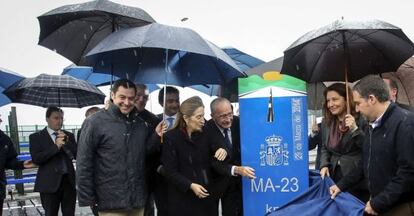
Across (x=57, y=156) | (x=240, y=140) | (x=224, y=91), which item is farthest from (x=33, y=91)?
(x=240, y=140)

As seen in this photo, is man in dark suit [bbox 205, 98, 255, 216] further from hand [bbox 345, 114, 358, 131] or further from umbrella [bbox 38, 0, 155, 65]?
umbrella [bbox 38, 0, 155, 65]

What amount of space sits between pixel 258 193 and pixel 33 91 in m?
3.71

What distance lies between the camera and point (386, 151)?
317 centimetres

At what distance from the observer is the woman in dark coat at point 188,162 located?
4.03 meters

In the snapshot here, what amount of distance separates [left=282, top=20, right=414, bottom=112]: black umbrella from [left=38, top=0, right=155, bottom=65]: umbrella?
1.61m

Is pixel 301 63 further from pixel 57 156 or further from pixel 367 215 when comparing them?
pixel 57 156

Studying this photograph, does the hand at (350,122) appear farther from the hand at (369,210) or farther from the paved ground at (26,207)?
the paved ground at (26,207)

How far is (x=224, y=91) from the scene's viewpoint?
20.1 ft

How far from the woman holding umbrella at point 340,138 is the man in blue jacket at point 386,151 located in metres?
0.50

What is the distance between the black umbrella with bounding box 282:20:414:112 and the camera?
14.0 ft

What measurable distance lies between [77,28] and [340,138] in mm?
3109

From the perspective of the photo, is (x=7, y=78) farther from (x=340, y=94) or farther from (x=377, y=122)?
(x=377, y=122)

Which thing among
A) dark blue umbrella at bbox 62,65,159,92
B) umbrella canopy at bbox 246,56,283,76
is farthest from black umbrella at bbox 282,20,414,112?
dark blue umbrella at bbox 62,65,159,92

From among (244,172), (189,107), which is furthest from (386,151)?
(189,107)
